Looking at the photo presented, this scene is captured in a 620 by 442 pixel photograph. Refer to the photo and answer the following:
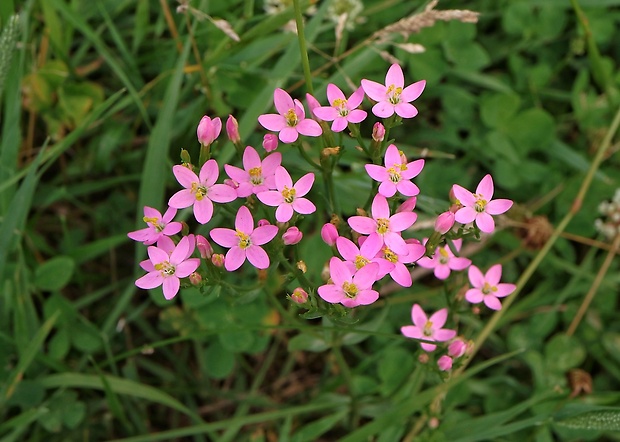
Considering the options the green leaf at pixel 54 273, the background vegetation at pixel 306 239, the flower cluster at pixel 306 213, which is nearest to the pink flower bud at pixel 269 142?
the flower cluster at pixel 306 213

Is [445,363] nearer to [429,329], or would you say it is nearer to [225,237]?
[429,329]

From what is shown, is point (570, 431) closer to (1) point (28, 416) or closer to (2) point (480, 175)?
(2) point (480, 175)

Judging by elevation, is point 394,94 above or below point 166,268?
above

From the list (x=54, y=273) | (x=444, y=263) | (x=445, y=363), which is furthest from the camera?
(x=54, y=273)

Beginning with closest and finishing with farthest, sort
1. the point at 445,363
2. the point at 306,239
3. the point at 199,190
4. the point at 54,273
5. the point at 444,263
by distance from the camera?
the point at 199,190
the point at 445,363
the point at 444,263
the point at 54,273
the point at 306,239

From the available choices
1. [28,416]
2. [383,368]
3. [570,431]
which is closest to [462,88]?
[383,368]

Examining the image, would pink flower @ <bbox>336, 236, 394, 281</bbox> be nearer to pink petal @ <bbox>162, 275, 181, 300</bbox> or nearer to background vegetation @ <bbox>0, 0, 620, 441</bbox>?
pink petal @ <bbox>162, 275, 181, 300</bbox>

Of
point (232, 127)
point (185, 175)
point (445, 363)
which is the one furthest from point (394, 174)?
point (445, 363)

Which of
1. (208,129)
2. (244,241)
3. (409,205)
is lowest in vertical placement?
(409,205)
